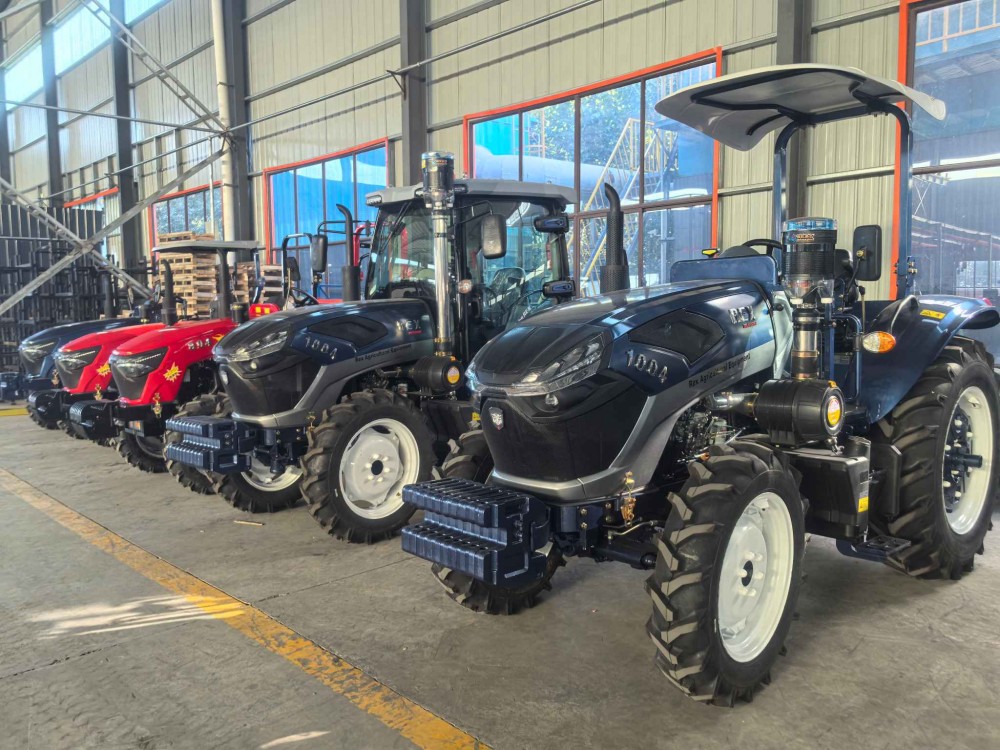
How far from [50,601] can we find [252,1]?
15.1 metres

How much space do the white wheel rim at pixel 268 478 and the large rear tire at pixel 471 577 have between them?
2336 mm

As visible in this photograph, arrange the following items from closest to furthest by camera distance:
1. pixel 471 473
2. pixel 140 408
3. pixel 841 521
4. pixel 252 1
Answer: pixel 841 521 < pixel 471 473 < pixel 140 408 < pixel 252 1

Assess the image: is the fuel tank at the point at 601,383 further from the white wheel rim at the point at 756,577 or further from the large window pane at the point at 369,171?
the large window pane at the point at 369,171

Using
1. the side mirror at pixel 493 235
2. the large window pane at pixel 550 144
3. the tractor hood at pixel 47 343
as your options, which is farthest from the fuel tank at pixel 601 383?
the large window pane at pixel 550 144

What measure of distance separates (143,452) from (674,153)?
683 cm

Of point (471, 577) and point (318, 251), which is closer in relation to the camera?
point (471, 577)

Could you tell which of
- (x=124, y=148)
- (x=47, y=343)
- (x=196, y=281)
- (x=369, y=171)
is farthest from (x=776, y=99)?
(x=124, y=148)

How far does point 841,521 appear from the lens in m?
3.19

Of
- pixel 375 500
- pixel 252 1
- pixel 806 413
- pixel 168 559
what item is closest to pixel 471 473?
pixel 806 413

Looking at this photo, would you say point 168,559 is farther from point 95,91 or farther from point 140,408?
point 95,91

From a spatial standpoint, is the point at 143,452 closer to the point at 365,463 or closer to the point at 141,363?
the point at 141,363

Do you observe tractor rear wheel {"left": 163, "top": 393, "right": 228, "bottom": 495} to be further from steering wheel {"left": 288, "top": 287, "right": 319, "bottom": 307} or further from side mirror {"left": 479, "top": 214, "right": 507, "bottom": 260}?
side mirror {"left": 479, "top": 214, "right": 507, "bottom": 260}

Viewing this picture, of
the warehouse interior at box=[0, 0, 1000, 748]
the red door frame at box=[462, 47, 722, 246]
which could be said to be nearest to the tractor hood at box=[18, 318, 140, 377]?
the warehouse interior at box=[0, 0, 1000, 748]

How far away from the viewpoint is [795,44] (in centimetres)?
816
